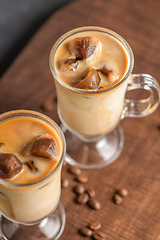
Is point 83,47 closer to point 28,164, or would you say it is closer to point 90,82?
point 90,82

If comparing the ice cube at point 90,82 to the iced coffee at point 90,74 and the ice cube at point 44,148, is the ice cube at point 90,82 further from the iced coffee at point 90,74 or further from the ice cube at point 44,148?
the ice cube at point 44,148

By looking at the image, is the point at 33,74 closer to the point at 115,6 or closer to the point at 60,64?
the point at 60,64

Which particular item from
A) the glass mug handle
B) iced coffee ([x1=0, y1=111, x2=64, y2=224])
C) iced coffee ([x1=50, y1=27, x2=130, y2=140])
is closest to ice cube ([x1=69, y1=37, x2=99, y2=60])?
iced coffee ([x1=50, y1=27, x2=130, y2=140])

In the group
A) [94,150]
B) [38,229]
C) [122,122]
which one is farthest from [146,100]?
[38,229]

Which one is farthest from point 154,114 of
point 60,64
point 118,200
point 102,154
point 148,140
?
point 60,64

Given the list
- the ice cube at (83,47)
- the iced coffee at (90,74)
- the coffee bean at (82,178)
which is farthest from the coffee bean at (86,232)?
the ice cube at (83,47)

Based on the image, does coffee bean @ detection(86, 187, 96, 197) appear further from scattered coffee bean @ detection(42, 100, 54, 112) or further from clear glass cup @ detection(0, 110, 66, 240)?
scattered coffee bean @ detection(42, 100, 54, 112)

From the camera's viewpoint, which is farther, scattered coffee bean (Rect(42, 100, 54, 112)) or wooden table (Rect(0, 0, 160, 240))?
scattered coffee bean (Rect(42, 100, 54, 112))
